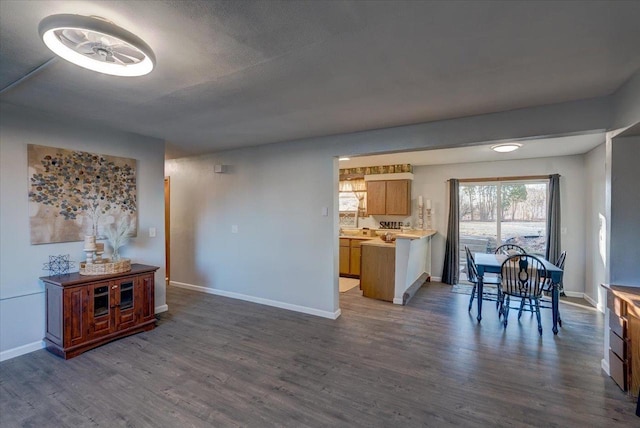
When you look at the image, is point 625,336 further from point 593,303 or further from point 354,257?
point 354,257

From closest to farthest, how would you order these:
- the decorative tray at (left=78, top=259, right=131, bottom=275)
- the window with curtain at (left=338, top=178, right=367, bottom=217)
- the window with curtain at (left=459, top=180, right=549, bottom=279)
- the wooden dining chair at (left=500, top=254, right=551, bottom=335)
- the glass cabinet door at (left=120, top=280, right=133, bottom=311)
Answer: the decorative tray at (left=78, top=259, right=131, bottom=275)
the glass cabinet door at (left=120, top=280, right=133, bottom=311)
the wooden dining chair at (left=500, top=254, right=551, bottom=335)
the window with curtain at (left=459, top=180, right=549, bottom=279)
the window with curtain at (left=338, top=178, right=367, bottom=217)

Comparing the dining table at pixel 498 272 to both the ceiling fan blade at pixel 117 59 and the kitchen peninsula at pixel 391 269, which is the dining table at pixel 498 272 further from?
the ceiling fan blade at pixel 117 59

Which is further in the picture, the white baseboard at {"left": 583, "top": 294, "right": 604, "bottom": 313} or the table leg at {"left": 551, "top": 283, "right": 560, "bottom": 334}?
the white baseboard at {"left": 583, "top": 294, "right": 604, "bottom": 313}

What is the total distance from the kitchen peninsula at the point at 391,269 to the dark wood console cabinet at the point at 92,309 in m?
3.17

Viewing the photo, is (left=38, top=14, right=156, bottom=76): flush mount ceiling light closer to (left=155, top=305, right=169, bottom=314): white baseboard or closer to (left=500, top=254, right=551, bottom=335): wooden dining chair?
(left=155, top=305, right=169, bottom=314): white baseboard

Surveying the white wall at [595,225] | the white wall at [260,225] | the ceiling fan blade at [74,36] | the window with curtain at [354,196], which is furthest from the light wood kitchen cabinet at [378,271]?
the ceiling fan blade at [74,36]

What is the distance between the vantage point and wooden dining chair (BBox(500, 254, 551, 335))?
11.5 ft

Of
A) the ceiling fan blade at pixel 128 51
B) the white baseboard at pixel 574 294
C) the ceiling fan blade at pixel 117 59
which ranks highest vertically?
the ceiling fan blade at pixel 128 51

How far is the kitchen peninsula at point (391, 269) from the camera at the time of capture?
461 cm

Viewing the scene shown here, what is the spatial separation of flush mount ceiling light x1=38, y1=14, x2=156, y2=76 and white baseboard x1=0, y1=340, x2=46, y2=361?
9.43ft

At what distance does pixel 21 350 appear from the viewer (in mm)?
2885

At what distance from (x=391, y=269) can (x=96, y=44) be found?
427 cm

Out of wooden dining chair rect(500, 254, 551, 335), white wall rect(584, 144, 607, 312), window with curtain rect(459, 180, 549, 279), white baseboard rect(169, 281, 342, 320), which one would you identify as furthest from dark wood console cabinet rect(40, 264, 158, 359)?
white wall rect(584, 144, 607, 312)

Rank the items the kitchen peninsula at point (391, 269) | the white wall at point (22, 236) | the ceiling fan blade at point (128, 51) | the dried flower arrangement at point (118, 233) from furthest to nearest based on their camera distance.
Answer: the kitchen peninsula at point (391, 269) → the dried flower arrangement at point (118, 233) → the white wall at point (22, 236) → the ceiling fan blade at point (128, 51)
